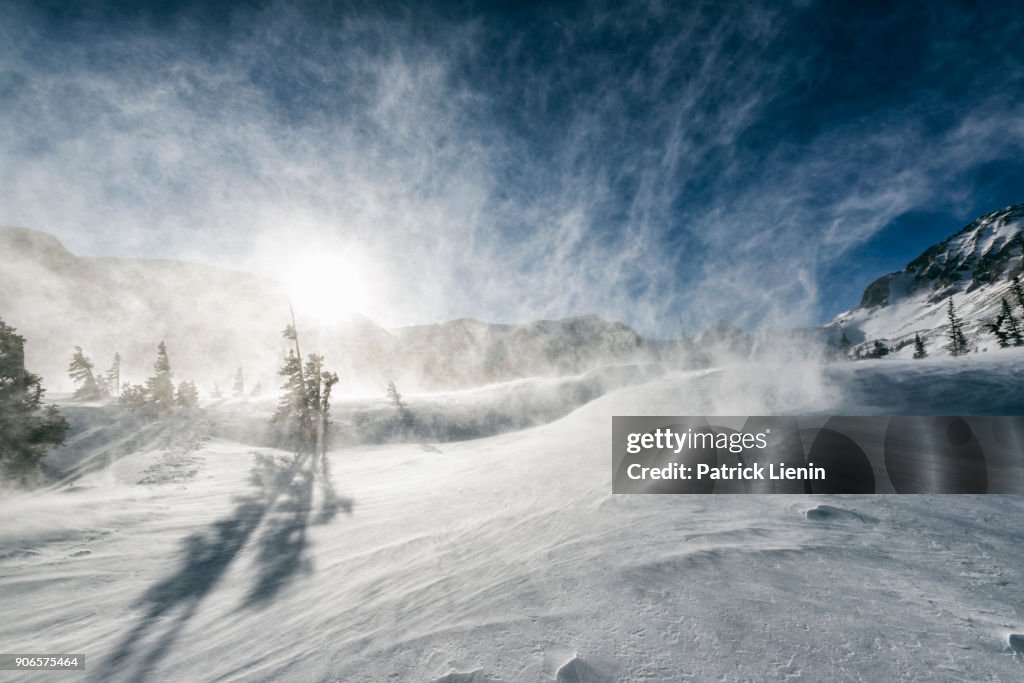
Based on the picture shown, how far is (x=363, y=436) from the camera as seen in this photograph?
2908cm

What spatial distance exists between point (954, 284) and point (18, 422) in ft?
832

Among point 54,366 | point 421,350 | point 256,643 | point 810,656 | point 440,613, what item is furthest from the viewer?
point 421,350

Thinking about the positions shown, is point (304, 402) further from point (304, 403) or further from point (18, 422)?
point (18, 422)

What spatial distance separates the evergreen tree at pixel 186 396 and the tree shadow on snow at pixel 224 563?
24.7 meters

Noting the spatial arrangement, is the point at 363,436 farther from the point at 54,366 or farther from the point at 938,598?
the point at 54,366

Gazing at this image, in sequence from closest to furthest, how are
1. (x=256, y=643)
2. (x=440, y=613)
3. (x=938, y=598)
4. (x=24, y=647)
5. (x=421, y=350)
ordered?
1. (x=938, y=598)
2. (x=440, y=613)
3. (x=256, y=643)
4. (x=24, y=647)
5. (x=421, y=350)

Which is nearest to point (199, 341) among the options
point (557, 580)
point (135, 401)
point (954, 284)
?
point (135, 401)

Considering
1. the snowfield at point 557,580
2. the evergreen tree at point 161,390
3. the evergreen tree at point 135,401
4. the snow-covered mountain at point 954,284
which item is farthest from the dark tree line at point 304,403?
the snow-covered mountain at point 954,284

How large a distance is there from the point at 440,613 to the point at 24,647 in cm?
536

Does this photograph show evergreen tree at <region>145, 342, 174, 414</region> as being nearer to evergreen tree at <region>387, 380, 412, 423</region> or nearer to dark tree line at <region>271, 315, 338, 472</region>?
dark tree line at <region>271, 315, 338, 472</region>

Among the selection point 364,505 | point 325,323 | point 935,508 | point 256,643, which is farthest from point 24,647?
point 325,323

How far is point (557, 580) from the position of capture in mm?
4039

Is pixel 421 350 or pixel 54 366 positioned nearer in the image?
pixel 54 366

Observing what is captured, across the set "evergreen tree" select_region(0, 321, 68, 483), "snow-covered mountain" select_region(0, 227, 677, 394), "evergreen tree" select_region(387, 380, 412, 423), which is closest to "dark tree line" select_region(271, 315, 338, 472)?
"evergreen tree" select_region(387, 380, 412, 423)
